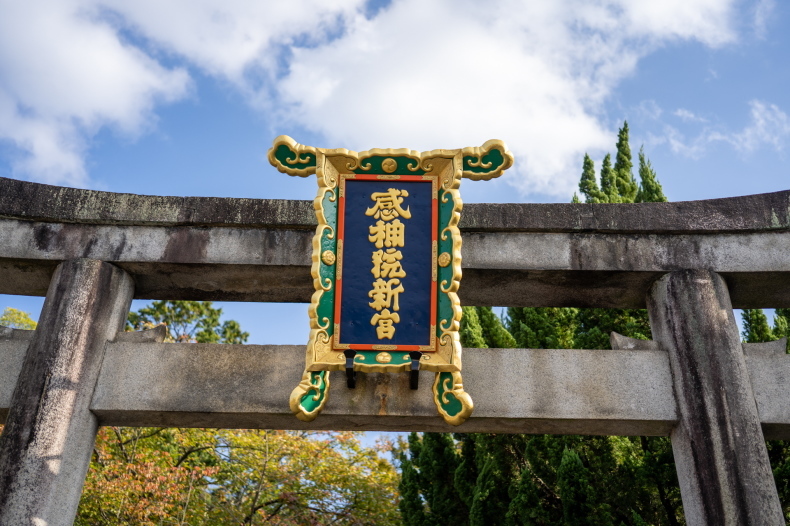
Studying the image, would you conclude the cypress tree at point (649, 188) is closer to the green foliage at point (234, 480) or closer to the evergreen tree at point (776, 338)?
the evergreen tree at point (776, 338)

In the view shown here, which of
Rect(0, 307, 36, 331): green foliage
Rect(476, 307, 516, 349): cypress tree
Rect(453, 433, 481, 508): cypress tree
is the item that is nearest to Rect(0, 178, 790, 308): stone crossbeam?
Rect(476, 307, 516, 349): cypress tree

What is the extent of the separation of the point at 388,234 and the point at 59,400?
9.39ft

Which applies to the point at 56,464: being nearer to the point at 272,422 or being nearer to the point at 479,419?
the point at 272,422

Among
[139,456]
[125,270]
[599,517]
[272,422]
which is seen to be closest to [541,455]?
[599,517]

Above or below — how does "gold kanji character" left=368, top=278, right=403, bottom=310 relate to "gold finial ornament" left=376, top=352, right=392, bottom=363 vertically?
above

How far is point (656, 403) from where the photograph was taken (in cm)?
564

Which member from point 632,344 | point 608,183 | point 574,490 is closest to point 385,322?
point 632,344

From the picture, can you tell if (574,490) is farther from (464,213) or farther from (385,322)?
(385,322)

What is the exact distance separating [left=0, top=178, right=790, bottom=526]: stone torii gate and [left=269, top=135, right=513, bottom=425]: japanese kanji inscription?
0.51m

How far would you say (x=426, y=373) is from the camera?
5785 mm

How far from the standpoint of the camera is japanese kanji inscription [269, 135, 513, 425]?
5.25 m

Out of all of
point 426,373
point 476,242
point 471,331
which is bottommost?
point 426,373

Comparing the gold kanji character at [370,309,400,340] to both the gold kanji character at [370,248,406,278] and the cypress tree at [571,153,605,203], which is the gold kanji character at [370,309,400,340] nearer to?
the gold kanji character at [370,248,406,278]

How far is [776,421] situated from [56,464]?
18.1 ft
